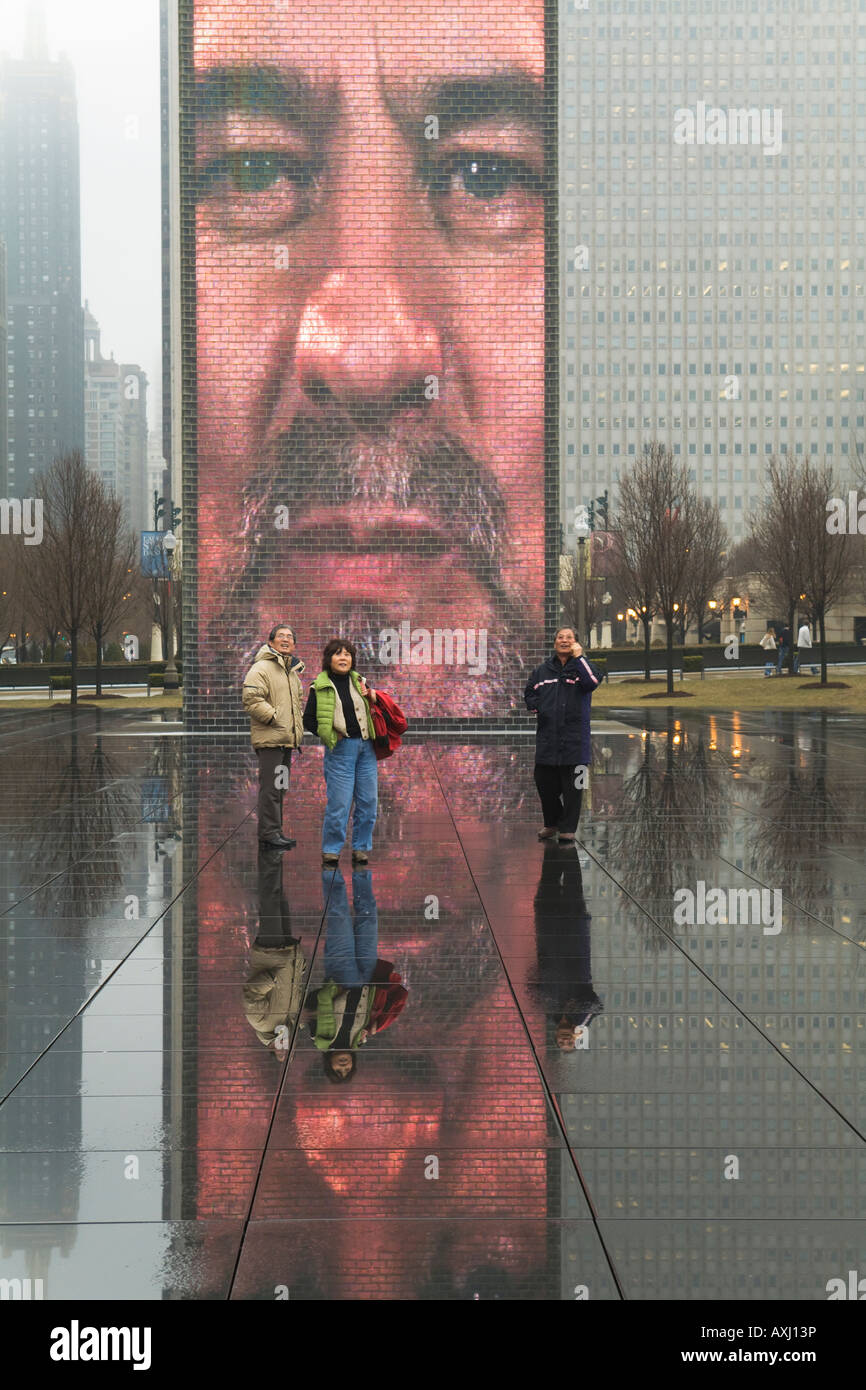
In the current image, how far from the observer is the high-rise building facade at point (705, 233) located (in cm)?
14075

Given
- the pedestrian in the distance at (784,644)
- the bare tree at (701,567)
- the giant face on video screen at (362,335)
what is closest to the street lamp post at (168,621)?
the bare tree at (701,567)

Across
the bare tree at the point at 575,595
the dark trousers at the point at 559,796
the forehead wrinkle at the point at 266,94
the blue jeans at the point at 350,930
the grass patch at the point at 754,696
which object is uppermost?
the forehead wrinkle at the point at 266,94

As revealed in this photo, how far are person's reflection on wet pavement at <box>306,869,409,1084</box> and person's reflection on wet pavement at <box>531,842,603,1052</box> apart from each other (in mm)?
744

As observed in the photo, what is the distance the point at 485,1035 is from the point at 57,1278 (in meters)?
2.75

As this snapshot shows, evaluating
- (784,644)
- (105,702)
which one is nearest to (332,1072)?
(105,702)

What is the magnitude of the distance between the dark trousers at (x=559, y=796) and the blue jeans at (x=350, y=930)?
2.25 meters

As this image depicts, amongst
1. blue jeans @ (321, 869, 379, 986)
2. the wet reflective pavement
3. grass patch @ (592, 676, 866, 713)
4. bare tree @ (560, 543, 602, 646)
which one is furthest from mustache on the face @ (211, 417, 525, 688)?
bare tree @ (560, 543, 602, 646)

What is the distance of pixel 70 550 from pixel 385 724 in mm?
32519

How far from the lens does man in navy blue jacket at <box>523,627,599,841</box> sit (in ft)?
41.7

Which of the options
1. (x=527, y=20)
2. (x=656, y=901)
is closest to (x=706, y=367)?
(x=527, y=20)

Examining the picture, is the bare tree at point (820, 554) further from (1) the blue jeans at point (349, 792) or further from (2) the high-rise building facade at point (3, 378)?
(2) the high-rise building facade at point (3, 378)

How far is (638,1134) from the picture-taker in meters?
5.21

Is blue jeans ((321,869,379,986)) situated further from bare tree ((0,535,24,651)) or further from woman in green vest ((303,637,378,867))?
bare tree ((0,535,24,651))
